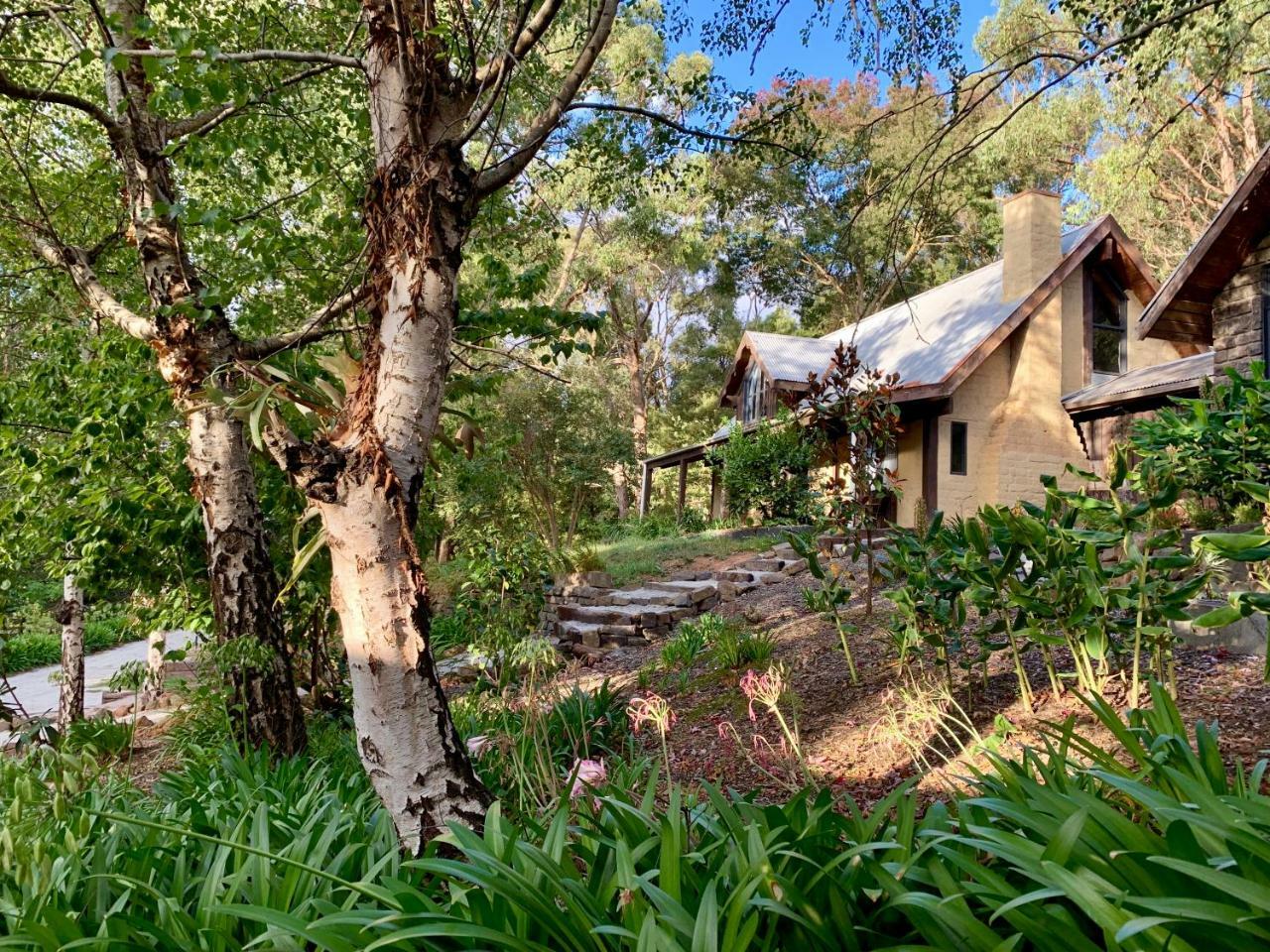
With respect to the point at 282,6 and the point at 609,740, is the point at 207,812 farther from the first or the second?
the point at 282,6

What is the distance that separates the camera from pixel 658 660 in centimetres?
640

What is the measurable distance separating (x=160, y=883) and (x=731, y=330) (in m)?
28.5

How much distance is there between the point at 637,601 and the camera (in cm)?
923

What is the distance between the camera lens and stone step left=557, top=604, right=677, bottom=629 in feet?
27.7

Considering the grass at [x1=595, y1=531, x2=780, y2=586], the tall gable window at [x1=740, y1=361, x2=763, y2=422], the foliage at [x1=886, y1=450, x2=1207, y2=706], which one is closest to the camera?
the foliage at [x1=886, y1=450, x2=1207, y2=706]

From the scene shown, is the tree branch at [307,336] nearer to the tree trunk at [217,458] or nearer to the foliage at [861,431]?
the tree trunk at [217,458]

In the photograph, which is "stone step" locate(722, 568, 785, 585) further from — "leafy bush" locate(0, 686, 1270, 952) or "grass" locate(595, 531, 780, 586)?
"leafy bush" locate(0, 686, 1270, 952)

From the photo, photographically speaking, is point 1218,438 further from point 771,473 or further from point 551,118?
point 771,473

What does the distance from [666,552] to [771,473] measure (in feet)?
12.4

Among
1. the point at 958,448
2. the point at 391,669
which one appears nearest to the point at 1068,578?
the point at 391,669

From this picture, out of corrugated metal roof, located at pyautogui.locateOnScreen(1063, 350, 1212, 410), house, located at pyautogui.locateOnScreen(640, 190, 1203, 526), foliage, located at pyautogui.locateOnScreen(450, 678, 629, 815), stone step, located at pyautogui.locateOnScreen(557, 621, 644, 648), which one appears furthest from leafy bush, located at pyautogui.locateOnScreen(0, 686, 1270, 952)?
house, located at pyautogui.locateOnScreen(640, 190, 1203, 526)

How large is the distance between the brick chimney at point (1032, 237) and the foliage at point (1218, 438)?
932cm

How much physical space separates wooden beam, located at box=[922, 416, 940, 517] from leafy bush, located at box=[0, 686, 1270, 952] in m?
12.6

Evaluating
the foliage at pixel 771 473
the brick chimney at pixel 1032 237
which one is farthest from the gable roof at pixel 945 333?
the foliage at pixel 771 473
